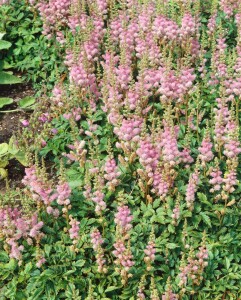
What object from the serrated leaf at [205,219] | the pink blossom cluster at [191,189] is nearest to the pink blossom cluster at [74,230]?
the pink blossom cluster at [191,189]

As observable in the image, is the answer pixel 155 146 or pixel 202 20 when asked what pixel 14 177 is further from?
pixel 202 20

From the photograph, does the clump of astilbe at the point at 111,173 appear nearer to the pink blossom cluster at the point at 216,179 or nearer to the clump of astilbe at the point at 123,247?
the clump of astilbe at the point at 123,247

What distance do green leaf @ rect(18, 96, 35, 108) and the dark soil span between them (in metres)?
0.10

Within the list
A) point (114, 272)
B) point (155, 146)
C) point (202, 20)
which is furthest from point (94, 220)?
point (202, 20)

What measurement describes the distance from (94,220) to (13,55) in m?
3.55

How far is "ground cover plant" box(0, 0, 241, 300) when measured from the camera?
5141 mm

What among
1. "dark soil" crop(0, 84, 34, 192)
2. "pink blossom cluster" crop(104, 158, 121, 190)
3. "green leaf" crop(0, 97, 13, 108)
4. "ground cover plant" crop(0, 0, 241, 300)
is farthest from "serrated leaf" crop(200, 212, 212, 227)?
"green leaf" crop(0, 97, 13, 108)

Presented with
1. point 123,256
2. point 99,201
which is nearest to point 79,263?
point 123,256

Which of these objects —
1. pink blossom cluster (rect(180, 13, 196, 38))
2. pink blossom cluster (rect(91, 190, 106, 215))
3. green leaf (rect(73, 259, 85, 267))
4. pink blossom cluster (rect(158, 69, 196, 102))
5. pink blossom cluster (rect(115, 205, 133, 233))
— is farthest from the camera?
pink blossom cluster (rect(180, 13, 196, 38))

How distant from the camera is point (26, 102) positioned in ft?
23.8

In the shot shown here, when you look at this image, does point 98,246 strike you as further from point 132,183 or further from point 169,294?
point 132,183

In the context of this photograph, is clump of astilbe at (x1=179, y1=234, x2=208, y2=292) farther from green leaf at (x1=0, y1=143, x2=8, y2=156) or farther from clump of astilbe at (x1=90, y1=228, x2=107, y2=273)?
green leaf at (x1=0, y1=143, x2=8, y2=156)

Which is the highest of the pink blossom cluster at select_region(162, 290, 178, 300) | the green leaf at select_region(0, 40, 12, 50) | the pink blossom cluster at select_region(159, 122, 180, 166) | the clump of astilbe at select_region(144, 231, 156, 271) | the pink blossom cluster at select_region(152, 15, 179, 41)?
the pink blossom cluster at select_region(152, 15, 179, 41)

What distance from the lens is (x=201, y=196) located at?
5.60m
